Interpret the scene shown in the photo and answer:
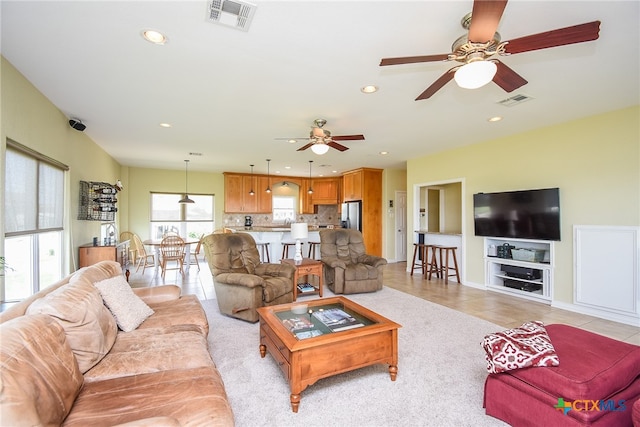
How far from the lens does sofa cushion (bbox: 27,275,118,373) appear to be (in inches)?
61.3

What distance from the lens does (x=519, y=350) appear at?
1.77m

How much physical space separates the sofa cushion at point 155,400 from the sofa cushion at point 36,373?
8 cm

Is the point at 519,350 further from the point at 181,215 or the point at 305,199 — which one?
the point at 181,215

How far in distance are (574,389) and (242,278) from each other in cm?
294

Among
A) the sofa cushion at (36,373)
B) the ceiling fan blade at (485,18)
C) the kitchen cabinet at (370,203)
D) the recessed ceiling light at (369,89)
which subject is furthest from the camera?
the kitchen cabinet at (370,203)

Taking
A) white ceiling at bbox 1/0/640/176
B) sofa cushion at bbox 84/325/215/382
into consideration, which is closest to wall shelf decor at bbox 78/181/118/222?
white ceiling at bbox 1/0/640/176

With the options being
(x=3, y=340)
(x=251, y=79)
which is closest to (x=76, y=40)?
(x=251, y=79)

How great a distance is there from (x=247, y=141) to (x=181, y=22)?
3.13 metres

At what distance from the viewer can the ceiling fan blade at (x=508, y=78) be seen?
6.48 feet

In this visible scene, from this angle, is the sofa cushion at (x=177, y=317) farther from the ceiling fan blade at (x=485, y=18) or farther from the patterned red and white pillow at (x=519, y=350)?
the ceiling fan blade at (x=485, y=18)

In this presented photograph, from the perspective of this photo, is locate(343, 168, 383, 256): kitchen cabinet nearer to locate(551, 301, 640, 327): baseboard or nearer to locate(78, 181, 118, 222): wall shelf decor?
locate(551, 301, 640, 327): baseboard

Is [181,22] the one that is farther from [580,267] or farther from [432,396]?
[580,267]

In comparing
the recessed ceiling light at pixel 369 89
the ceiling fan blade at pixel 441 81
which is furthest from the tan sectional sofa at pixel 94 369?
the recessed ceiling light at pixel 369 89

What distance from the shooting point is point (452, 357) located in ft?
8.71
